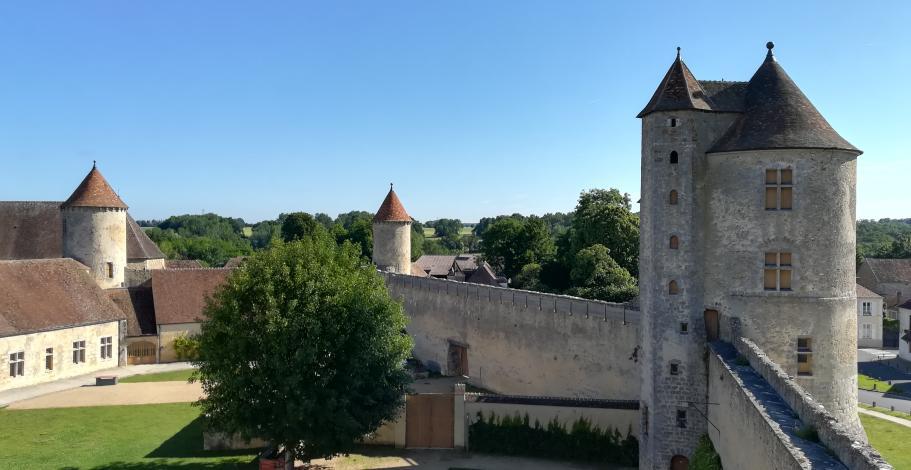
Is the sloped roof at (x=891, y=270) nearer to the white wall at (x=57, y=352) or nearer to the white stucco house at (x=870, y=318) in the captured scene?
the white stucco house at (x=870, y=318)

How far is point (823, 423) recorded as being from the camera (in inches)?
424

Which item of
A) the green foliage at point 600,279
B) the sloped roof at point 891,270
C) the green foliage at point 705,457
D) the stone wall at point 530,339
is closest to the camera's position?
the green foliage at point 705,457

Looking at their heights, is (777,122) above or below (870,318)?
above

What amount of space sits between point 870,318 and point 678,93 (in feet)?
166

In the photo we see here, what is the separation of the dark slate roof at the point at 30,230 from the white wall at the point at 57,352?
937cm

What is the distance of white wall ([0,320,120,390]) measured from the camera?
29.8 m

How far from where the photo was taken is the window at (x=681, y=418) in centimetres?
1802

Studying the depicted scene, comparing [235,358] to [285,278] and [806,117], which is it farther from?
[806,117]

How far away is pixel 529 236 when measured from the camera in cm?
6725

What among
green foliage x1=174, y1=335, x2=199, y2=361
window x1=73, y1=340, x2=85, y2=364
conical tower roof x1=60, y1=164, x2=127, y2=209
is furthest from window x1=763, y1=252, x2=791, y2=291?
conical tower roof x1=60, y1=164, x2=127, y2=209

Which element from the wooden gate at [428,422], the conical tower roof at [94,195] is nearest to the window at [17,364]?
the conical tower roof at [94,195]

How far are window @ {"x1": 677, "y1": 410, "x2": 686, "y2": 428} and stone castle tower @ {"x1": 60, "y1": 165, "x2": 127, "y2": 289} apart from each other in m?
34.1

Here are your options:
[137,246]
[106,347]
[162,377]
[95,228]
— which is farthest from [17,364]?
[137,246]

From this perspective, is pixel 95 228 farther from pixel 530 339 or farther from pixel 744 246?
pixel 744 246
